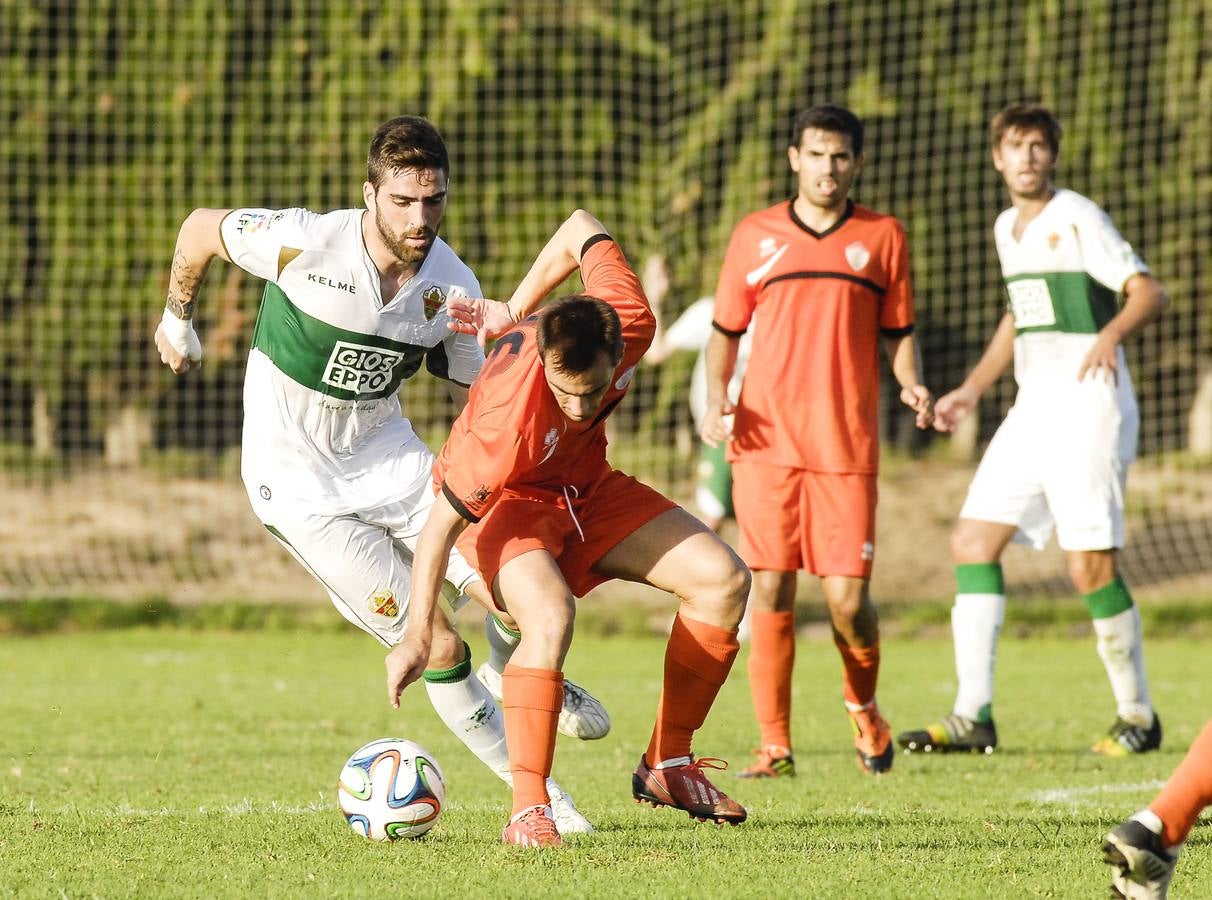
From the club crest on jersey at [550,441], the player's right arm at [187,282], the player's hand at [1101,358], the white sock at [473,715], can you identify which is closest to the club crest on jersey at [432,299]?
the player's right arm at [187,282]

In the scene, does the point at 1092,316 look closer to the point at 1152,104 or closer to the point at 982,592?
the point at 982,592

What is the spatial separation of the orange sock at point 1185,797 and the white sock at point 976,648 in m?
3.44

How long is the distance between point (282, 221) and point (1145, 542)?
1082cm

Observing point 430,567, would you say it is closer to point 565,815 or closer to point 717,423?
point 565,815

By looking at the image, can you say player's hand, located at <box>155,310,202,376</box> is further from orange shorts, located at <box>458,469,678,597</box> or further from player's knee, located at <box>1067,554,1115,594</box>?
player's knee, located at <box>1067,554,1115,594</box>

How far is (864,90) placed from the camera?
48.0 feet

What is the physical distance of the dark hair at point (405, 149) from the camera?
505 centimetres

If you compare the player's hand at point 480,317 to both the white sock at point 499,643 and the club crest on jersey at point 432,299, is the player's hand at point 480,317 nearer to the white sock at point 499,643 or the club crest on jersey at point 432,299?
the club crest on jersey at point 432,299

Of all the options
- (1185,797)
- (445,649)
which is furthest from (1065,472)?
(1185,797)

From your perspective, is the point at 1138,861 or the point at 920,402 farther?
the point at 920,402

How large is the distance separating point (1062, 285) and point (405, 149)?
341 centimetres

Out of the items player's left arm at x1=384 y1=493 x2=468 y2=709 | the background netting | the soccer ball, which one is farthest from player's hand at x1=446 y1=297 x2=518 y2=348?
the background netting

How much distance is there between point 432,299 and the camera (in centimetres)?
541

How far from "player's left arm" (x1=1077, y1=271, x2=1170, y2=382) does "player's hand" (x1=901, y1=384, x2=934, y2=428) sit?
2.64ft
